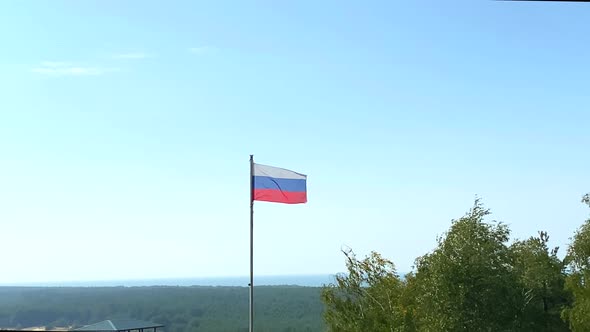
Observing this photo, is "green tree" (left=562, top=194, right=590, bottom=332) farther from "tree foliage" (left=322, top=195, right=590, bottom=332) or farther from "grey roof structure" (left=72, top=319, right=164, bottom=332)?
"grey roof structure" (left=72, top=319, right=164, bottom=332)

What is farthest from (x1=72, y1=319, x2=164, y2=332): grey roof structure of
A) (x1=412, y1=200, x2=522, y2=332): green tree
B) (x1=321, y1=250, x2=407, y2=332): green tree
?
(x1=412, y1=200, x2=522, y2=332): green tree

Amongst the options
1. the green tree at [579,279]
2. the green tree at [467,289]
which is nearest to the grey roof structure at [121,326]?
the green tree at [467,289]

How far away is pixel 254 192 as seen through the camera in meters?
20.6

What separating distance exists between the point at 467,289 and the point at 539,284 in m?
6.48

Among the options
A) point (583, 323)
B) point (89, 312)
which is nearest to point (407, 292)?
point (583, 323)

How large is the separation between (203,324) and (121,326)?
132 meters

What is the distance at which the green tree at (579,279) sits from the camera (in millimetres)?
29328

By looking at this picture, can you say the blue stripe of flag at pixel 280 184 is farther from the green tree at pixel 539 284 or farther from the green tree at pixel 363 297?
the green tree at pixel 363 297

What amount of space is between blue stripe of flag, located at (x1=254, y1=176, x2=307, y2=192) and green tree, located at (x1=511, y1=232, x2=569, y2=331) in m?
13.2

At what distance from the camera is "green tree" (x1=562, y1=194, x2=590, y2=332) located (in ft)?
96.2

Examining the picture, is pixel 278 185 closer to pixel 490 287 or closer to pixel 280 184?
pixel 280 184

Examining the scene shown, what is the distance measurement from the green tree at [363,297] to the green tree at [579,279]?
8648mm

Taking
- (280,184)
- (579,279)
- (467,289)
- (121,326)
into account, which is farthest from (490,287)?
(121,326)

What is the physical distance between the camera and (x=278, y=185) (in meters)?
21.0
